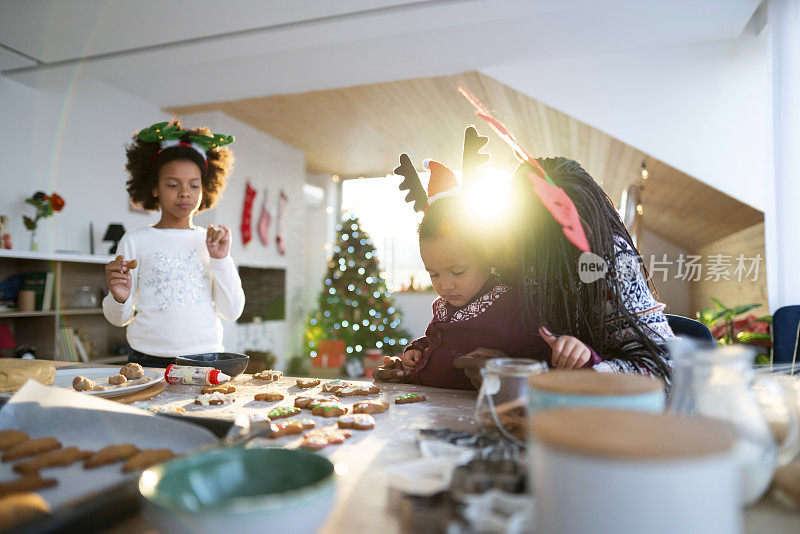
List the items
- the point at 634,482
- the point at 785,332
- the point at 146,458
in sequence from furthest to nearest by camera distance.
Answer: the point at 785,332 → the point at 146,458 → the point at 634,482

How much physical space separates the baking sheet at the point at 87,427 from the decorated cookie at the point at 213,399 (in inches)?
10.9

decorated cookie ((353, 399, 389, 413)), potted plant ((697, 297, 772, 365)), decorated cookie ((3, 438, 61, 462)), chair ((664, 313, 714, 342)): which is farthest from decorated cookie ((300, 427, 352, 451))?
potted plant ((697, 297, 772, 365))

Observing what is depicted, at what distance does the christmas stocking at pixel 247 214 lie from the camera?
538cm

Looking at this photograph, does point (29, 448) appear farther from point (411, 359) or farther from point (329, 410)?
point (411, 359)

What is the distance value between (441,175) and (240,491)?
0.85 metres

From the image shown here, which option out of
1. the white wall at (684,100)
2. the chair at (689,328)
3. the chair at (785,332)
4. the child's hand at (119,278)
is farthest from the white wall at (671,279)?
the child's hand at (119,278)

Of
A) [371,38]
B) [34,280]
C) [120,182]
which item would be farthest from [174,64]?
[34,280]

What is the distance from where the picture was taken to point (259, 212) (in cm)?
572

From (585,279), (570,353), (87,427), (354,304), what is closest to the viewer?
(87,427)

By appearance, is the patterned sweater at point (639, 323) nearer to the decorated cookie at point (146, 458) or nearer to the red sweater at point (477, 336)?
the red sweater at point (477, 336)

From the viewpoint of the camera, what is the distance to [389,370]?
51.3 inches

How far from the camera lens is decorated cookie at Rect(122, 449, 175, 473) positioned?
1.95 feet

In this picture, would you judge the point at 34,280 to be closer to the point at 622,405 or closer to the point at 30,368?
the point at 30,368

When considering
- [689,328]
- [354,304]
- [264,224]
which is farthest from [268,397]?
[354,304]
